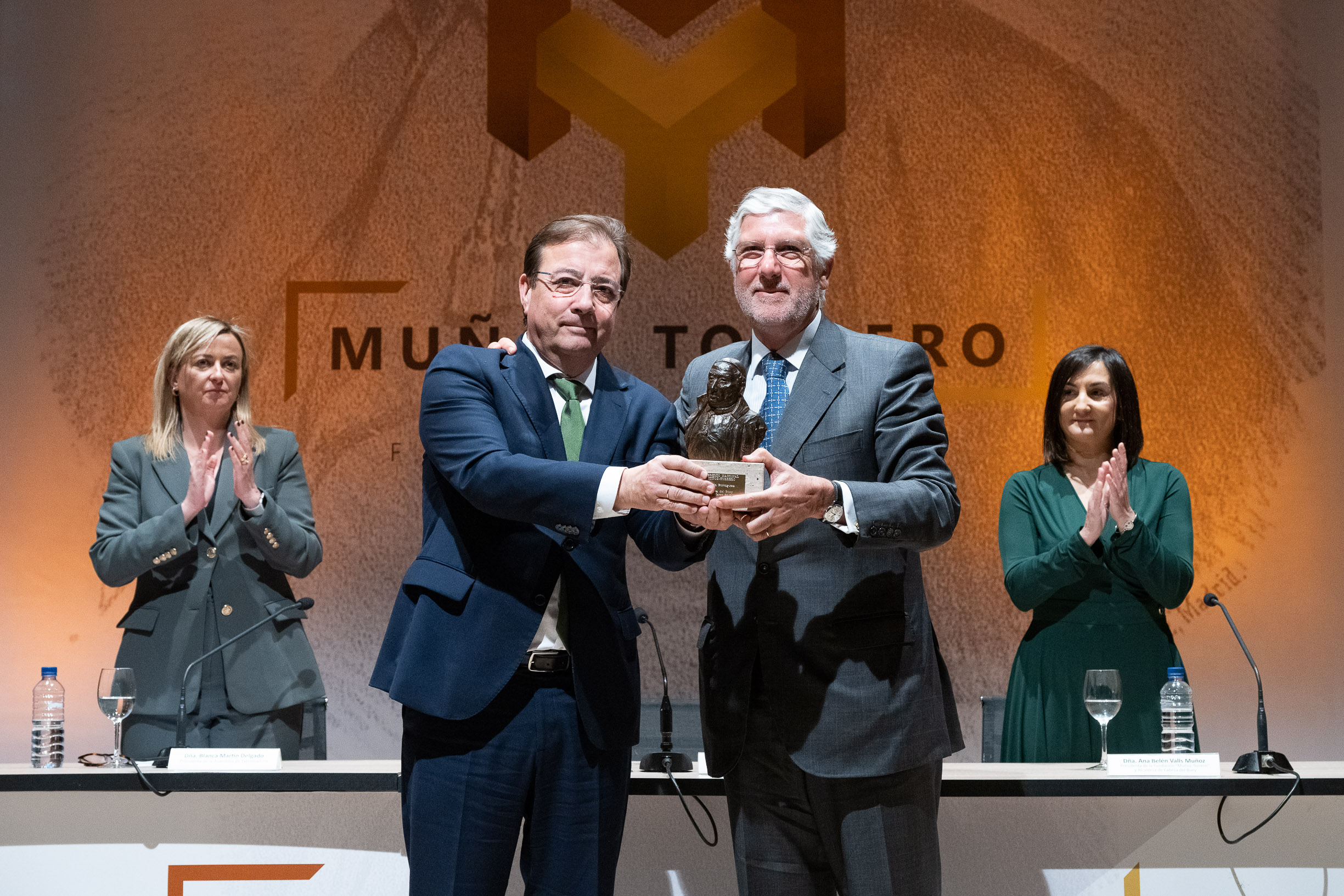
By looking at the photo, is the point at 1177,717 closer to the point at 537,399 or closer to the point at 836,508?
the point at 836,508

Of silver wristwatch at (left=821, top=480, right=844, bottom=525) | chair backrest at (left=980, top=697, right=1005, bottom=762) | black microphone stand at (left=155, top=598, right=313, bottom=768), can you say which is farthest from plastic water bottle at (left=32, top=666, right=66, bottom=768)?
chair backrest at (left=980, top=697, right=1005, bottom=762)

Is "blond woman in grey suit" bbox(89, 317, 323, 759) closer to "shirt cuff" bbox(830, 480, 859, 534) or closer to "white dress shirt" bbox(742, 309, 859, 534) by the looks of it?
"white dress shirt" bbox(742, 309, 859, 534)

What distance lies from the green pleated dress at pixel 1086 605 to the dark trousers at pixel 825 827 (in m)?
1.37

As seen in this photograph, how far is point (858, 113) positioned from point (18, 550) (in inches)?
153

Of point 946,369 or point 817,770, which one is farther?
point 946,369

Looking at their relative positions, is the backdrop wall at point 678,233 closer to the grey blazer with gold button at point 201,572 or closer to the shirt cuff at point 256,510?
the grey blazer with gold button at point 201,572

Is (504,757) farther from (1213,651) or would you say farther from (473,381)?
(1213,651)

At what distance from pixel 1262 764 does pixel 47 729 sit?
8.55 feet

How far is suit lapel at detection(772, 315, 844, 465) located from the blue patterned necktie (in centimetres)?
2

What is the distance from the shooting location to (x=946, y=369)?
4.78 m

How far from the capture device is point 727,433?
184cm

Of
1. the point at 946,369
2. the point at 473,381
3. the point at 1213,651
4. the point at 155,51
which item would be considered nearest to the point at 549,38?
the point at 155,51

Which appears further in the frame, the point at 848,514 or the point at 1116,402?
the point at 1116,402

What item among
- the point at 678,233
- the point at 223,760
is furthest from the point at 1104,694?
the point at 678,233
